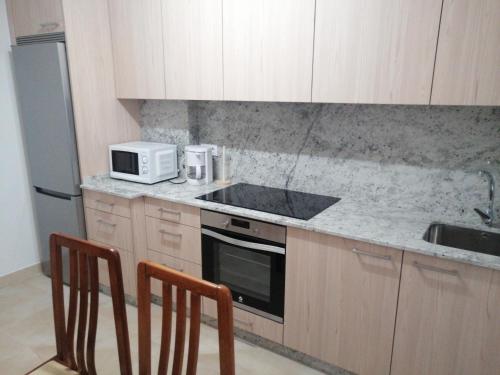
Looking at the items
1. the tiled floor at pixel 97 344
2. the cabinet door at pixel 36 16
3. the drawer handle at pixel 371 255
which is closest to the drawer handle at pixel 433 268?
the drawer handle at pixel 371 255

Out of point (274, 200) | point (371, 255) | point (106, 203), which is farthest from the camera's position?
point (106, 203)

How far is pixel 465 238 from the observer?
Result: 1.86 metres

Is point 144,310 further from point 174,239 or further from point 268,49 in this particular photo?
point 268,49

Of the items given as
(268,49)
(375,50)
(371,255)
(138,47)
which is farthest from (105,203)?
(375,50)

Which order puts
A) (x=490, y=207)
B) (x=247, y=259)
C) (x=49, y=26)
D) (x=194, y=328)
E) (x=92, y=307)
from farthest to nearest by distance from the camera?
1. (x=49, y=26)
2. (x=247, y=259)
3. (x=490, y=207)
4. (x=92, y=307)
5. (x=194, y=328)

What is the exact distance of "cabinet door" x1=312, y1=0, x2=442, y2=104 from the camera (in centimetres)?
160

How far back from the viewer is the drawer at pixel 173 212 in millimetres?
2236

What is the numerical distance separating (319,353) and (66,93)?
2.25 metres

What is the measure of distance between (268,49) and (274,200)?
86 centimetres

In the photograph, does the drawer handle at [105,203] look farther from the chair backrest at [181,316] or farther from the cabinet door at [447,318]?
the cabinet door at [447,318]

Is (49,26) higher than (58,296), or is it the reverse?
(49,26)

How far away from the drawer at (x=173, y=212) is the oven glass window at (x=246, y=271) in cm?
24

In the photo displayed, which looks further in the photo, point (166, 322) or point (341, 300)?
point (341, 300)

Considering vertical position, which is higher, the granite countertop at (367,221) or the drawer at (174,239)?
the granite countertop at (367,221)
